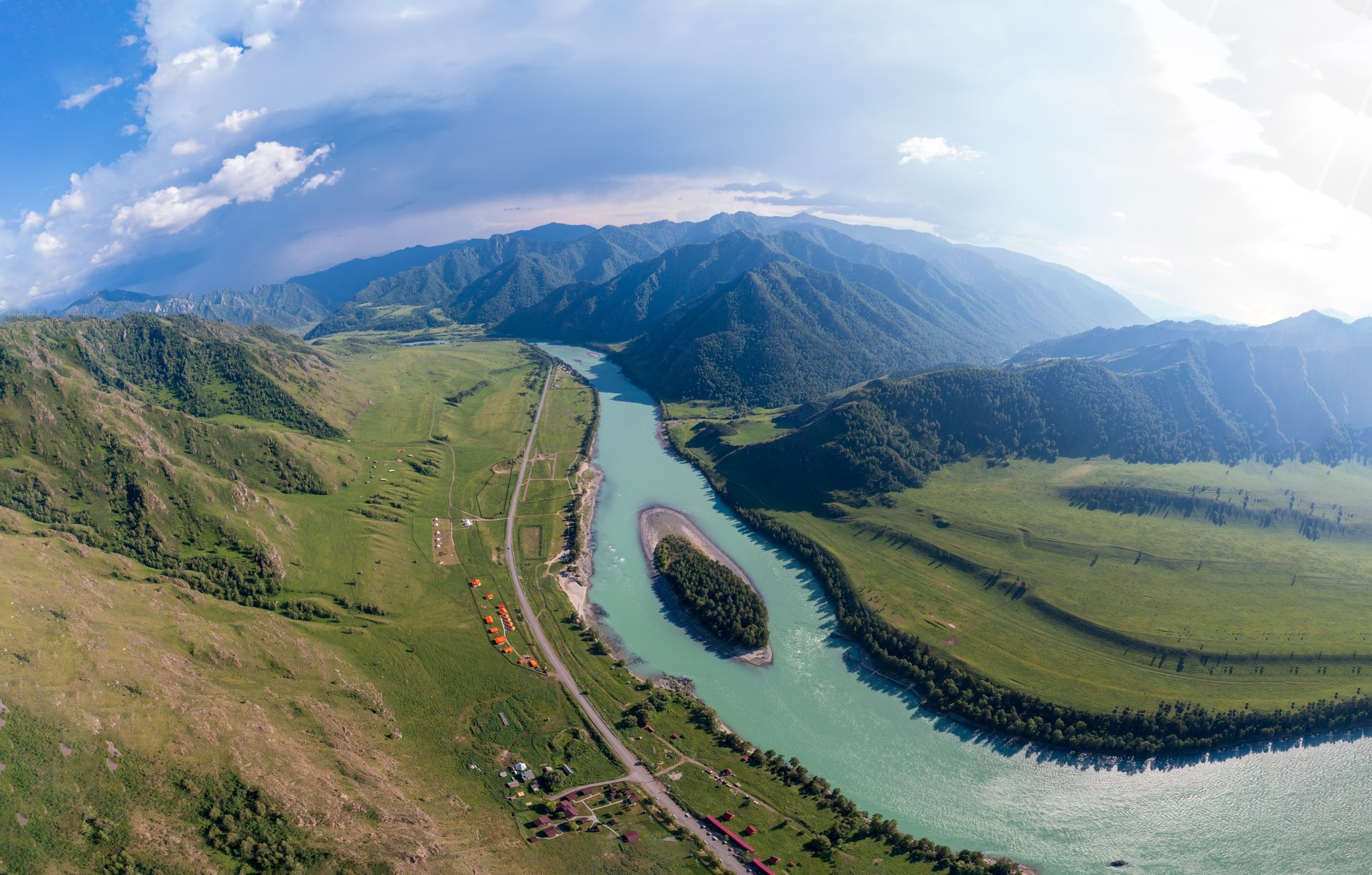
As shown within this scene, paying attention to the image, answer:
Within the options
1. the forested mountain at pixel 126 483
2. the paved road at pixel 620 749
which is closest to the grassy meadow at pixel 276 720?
the paved road at pixel 620 749

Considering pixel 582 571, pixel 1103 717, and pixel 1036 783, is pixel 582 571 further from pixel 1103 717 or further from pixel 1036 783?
pixel 1103 717

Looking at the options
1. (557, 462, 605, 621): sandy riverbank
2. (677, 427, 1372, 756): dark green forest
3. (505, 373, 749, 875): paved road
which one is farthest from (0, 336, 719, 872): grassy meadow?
(677, 427, 1372, 756): dark green forest

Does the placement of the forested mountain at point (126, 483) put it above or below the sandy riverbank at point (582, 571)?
above

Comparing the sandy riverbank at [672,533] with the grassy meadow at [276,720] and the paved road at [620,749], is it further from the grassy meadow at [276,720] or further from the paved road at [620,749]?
the grassy meadow at [276,720]

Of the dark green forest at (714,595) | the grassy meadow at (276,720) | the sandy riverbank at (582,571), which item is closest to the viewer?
the grassy meadow at (276,720)

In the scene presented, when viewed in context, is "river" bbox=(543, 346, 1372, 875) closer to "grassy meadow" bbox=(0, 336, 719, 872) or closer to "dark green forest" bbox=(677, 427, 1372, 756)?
"dark green forest" bbox=(677, 427, 1372, 756)

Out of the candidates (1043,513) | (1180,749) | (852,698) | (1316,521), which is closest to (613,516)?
(852,698)
